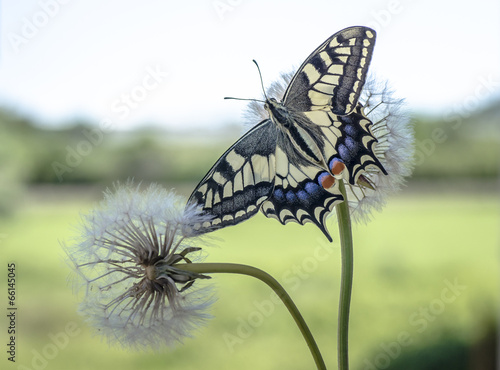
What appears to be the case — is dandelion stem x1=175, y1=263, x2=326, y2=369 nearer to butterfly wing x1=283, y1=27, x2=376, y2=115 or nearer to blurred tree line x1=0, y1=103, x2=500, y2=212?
butterfly wing x1=283, y1=27, x2=376, y2=115

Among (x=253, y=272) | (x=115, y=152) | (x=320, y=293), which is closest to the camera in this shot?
(x=253, y=272)

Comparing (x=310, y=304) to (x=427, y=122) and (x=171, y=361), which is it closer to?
(x=171, y=361)

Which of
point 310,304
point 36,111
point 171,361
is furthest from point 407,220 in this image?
point 36,111

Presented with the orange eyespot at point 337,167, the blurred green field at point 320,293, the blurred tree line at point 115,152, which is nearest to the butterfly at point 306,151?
the orange eyespot at point 337,167

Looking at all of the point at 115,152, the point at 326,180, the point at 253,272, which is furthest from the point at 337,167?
the point at 115,152

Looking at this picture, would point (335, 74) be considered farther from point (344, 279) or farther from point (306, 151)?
point (344, 279)
